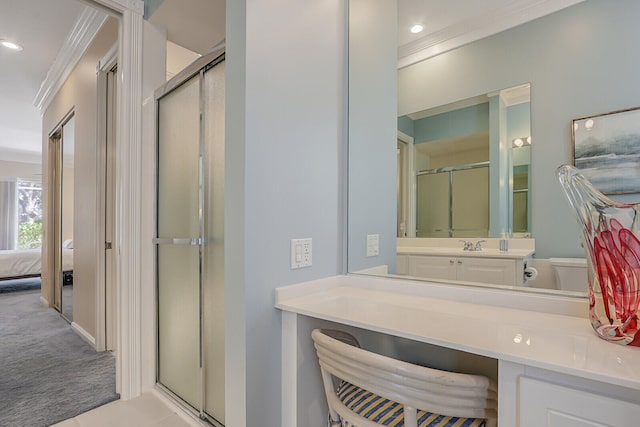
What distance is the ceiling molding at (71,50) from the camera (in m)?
2.47

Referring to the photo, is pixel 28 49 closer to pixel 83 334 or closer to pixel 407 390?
pixel 83 334

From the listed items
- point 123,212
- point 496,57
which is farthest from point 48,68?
point 496,57

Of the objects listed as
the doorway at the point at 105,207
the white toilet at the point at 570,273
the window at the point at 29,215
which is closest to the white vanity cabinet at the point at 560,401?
the white toilet at the point at 570,273

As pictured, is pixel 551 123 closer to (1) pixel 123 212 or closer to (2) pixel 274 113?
(2) pixel 274 113

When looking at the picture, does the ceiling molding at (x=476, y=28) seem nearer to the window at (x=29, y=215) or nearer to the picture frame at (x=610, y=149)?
the picture frame at (x=610, y=149)

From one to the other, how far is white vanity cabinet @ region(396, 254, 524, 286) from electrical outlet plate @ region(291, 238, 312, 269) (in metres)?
0.43

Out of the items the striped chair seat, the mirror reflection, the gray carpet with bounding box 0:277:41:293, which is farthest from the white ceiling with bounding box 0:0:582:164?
the gray carpet with bounding box 0:277:41:293

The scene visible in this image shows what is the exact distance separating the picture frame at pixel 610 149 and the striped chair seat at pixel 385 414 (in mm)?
834

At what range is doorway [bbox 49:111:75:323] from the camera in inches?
135

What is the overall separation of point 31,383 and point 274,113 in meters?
2.41

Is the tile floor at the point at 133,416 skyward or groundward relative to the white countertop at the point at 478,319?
groundward

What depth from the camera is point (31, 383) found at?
2104 mm

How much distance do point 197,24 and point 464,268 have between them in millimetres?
2070

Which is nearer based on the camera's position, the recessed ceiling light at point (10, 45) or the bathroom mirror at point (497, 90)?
the bathroom mirror at point (497, 90)
